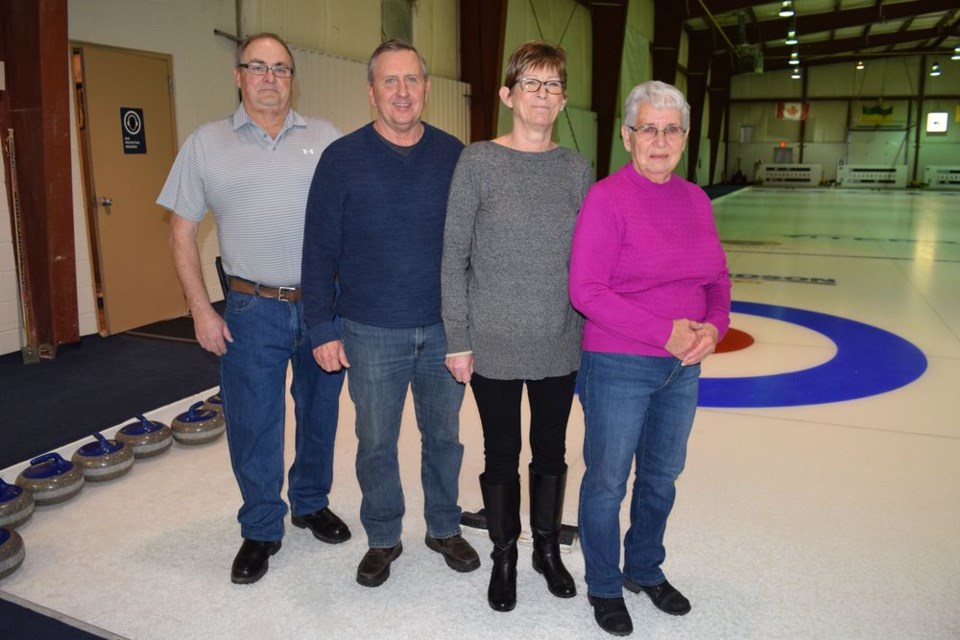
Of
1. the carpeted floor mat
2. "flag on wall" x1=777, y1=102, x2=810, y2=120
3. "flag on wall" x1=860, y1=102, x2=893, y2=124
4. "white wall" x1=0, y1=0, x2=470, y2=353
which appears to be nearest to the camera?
the carpeted floor mat

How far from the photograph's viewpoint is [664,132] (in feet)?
6.58

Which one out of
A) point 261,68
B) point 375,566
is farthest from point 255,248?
point 375,566

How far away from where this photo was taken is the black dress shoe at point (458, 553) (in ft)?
8.66

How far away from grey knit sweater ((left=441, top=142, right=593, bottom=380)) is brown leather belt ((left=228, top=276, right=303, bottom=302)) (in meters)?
0.64

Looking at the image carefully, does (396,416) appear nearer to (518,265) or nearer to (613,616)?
(518,265)

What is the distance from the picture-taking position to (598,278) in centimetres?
201

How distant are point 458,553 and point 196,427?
1805mm

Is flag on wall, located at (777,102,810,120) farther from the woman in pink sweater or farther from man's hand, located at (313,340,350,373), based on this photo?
man's hand, located at (313,340,350,373)

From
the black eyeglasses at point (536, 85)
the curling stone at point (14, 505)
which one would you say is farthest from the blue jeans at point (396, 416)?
the curling stone at point (14, 505)

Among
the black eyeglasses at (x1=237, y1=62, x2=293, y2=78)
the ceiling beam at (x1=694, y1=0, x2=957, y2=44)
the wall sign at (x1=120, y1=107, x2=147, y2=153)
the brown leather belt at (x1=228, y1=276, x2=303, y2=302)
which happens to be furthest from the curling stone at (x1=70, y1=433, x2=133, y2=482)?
the ceiling beam at (x1=694, y1=0, x2=957, y2=44)

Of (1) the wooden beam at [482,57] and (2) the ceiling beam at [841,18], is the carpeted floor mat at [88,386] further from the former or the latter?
(2) the ceiling beam at [841,18]

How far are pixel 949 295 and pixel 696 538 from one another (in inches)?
248

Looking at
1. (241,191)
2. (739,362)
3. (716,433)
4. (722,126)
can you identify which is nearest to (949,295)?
(739,362)

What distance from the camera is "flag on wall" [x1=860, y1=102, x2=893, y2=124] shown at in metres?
32.2
